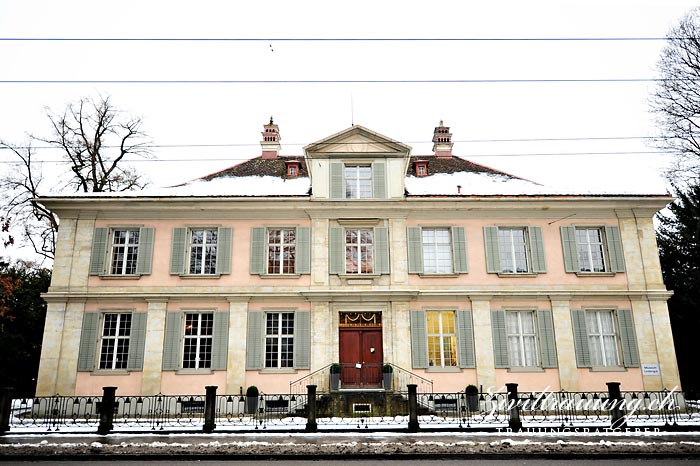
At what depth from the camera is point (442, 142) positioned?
2630 centimetres

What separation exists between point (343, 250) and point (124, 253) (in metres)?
8.66

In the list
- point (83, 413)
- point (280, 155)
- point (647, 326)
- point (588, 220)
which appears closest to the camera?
point (83, 413)

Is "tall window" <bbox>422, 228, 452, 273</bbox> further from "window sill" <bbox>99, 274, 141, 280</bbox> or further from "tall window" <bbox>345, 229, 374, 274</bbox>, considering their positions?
"window sill" <bbox>99, 274, 141, 280</bbox>

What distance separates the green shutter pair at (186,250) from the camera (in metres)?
20.1

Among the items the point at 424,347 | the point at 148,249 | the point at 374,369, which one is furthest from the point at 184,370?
the point at 424,347

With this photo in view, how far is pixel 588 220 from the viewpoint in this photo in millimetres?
20844

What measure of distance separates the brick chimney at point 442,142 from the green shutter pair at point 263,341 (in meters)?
11.5

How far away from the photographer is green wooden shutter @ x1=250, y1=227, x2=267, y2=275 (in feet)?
66.0

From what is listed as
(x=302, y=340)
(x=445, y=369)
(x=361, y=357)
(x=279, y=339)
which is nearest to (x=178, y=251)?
(x=279, y=339)

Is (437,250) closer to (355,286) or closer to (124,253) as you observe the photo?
(355,286)

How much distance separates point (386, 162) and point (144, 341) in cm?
1165

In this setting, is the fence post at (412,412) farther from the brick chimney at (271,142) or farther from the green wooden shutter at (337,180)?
the brick chimney at (271,142)

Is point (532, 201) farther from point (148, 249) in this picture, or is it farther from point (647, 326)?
point (148, 249)

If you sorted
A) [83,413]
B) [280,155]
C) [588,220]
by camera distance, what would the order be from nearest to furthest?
[83,413], [588,220], [280,155]
